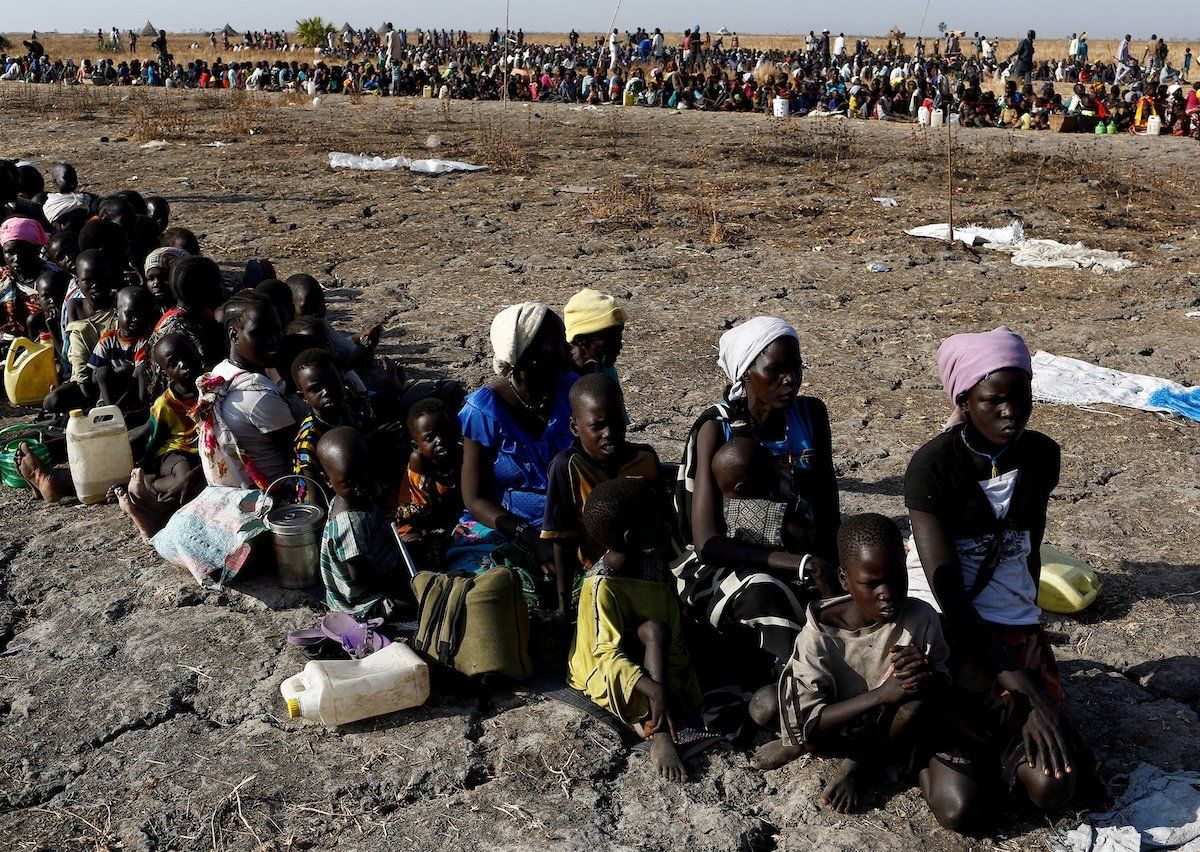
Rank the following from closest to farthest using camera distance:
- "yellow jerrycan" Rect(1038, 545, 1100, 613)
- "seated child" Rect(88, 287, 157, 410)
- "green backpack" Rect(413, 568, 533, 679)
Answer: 1. "green backpack" Rect(413, 568, 533, 679)
2. "yellow jerrycan" Rect(1038, 545, 1100, 613)
3. "seated child" Rect(88, 287, 157, 410)

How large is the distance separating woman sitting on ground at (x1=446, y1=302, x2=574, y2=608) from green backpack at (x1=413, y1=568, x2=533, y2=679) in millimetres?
335

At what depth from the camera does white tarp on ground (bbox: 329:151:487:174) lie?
12.9m

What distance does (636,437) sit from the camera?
17.9ft

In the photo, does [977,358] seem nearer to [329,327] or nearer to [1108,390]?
[1108,390]

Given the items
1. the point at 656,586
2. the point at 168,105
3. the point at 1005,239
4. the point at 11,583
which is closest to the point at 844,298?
the point at 1005,239

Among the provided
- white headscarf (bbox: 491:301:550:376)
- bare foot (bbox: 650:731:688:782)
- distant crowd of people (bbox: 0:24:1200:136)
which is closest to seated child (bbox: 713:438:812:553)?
bare foot (bbox: 650:731:688:782)

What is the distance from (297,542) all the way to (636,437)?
80.7 inches

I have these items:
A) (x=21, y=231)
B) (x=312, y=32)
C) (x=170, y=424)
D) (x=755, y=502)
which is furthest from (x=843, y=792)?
(x=312, y=32)

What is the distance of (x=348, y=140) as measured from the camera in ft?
51.7

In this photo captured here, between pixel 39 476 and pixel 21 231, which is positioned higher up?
pixel 21 231

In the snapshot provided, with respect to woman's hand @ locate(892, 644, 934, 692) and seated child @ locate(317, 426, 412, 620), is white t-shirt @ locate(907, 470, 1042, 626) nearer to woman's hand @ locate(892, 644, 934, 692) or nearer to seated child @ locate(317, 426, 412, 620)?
woman's hand @ locate(892, 644, 934, 692)

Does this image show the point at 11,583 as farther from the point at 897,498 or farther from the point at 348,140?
the point at 348,140

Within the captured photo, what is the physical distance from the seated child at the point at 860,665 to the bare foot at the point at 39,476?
11.1 ft

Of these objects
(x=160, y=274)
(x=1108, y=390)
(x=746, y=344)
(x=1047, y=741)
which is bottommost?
(x=1047, y=741)
